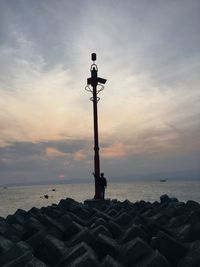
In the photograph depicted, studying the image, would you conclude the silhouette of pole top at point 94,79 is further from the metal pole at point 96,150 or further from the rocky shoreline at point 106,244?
the rocky shoreline at point 106,244

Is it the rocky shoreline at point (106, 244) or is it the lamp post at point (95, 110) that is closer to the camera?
the rocky shoreline at point (106, 244)

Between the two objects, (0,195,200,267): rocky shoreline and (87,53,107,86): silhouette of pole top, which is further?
(87,53,107,86): silhouette of pole top

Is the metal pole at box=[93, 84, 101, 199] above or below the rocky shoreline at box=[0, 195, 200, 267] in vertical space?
above

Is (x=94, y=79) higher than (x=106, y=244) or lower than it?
higher

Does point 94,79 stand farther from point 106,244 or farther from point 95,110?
point 106,244

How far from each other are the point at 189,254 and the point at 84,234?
214 cm

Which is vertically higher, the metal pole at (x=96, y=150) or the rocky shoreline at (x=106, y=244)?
the metal pole at (x=96, y=150)

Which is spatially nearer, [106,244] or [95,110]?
[106,244]

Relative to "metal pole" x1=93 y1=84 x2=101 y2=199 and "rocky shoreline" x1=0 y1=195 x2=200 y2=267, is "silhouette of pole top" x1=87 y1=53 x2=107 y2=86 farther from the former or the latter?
"rocky shoreline" x1=0 y1=195 x2=200 y2=267

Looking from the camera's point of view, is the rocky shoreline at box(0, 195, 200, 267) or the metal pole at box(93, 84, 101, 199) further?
the metal pole at box(93, 84, 101, 199)

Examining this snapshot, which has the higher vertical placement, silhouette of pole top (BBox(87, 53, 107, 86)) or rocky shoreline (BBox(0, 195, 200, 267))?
silhouette of pole top (BBox(87, 53, 107, 86))

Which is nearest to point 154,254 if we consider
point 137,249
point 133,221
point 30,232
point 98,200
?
point 137,249

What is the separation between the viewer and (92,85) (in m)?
14.4

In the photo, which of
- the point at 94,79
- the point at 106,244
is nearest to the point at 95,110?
the point at 94,79
